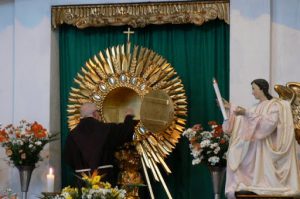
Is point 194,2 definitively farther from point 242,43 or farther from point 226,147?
point 226,147

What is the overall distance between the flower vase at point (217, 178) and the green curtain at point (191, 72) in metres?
0.89

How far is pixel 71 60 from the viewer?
35.1ft

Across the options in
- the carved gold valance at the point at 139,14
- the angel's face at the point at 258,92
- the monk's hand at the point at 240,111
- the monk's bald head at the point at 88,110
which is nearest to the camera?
the monk's hand at the point at 240,111

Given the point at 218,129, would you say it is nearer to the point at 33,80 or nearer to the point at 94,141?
the point at 94,141

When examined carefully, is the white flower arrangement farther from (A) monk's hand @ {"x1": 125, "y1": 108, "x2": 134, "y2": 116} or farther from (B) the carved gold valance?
(B) the carved gold valance

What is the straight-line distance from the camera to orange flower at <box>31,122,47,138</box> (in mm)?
9758

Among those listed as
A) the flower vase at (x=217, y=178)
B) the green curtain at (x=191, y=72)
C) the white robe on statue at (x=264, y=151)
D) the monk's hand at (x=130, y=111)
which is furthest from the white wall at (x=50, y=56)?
the white robe on statue at (x=264, y=151)

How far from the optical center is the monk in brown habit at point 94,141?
9.33 meters

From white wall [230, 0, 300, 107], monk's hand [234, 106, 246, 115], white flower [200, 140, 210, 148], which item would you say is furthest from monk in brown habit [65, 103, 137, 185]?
monk's hand [234, 106, 246, 115]

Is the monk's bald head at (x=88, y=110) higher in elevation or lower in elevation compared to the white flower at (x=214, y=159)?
higher

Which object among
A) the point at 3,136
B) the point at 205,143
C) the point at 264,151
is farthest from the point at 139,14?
the point at 264,151

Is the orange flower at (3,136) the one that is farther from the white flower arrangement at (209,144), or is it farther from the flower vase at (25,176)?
the white flower arrangement at (209,144)

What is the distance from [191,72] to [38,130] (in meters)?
1.89

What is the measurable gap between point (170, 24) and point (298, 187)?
10.0ft
